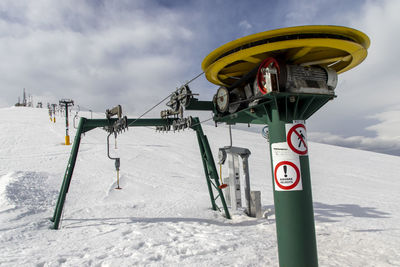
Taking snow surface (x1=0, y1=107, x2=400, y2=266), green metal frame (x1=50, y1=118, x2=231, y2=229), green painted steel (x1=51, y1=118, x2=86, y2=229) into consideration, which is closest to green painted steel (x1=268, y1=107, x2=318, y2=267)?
snow surface (x1=0, y1=107, x2=400, y2=266)

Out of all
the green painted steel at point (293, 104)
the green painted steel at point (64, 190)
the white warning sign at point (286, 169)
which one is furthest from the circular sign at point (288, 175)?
the green painted steel at point (64, 190)

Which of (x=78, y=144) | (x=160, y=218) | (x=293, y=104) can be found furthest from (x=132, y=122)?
(x=293, y=104)

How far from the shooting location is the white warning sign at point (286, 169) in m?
4.85

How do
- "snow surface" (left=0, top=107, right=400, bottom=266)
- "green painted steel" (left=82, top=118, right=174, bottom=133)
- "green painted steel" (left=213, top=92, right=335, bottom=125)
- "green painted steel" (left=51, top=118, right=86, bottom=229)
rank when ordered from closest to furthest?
"green painted steel" (left=213, top=92, right=335, bottom=125), "snow surface" (left=0, top=107, right=400, bottom=266), "green painted steel" (left=51, top=118, right=86, bottom=229), "green painted steel" (left=82, top=118, right=174, bottom=133)

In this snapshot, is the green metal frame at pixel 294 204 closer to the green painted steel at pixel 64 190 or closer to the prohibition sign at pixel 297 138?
the prohibition sign at pixel 297 138

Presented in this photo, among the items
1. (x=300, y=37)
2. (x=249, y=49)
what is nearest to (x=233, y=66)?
(x=249, y=49)

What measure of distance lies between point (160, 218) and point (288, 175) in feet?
18.6

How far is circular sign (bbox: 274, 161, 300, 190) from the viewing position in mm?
4852

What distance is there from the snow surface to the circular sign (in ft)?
6.45

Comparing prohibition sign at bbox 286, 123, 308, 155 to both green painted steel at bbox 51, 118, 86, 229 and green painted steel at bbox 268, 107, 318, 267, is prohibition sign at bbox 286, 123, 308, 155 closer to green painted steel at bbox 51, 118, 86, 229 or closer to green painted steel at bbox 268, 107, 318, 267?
green painted steel at bbox 268, 107, 318, 267

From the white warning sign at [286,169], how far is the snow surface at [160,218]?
1.95 metres

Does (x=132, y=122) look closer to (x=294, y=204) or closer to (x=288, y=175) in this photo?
(x=288, y=175)

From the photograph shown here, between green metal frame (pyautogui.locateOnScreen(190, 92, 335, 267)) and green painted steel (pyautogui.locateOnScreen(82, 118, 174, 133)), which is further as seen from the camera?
green painted steel (pyautogui.locateOnScreen(82, 118, 174, 133))

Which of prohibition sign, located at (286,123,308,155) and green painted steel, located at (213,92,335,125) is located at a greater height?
green painted steel, located at (213,92,335,125)
